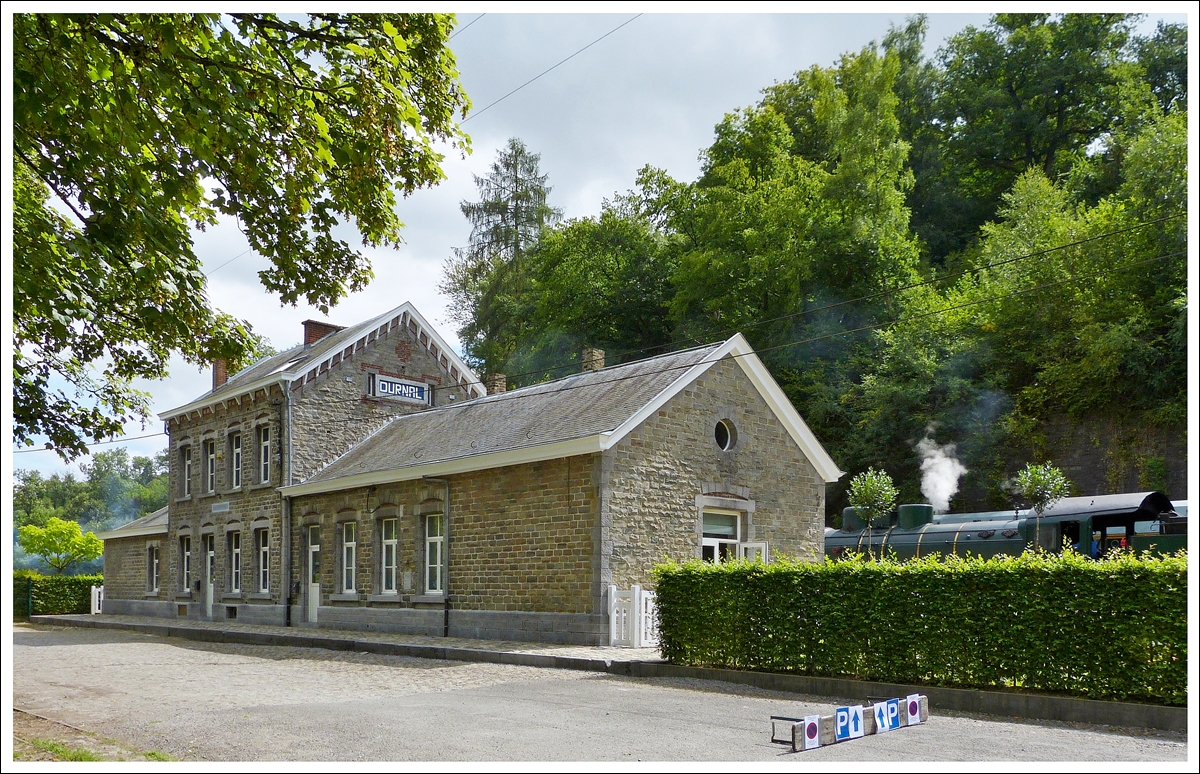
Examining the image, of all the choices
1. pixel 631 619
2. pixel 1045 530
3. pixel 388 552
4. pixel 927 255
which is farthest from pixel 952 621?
pixel 927 255

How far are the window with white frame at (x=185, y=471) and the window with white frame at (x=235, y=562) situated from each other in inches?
115

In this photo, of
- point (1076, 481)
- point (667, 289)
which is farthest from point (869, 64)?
point (1076, 481)

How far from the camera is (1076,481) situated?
31.6 metres

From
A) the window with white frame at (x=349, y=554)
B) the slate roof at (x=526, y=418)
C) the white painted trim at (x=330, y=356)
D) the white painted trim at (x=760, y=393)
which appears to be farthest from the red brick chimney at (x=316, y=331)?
the white painted trim at (x=760, y=393)

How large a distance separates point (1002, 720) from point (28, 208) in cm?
975

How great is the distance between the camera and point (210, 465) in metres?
28.7

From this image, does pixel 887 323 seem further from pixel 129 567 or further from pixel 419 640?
pixel 129 567

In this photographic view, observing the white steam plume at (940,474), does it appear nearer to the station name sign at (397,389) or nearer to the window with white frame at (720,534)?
the window with white frame at (720,534)

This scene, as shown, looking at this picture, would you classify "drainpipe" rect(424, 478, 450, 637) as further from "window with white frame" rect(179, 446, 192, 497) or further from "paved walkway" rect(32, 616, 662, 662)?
"window with white frame" rect(179, 446, 192, 497)

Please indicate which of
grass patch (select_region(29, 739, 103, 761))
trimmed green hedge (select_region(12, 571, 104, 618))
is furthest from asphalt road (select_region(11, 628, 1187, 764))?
trimmed green hedge (select_region(12, 571, 104, 618))

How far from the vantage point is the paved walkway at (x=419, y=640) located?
48.9 feet

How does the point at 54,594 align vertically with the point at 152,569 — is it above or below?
below

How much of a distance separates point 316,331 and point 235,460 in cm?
467

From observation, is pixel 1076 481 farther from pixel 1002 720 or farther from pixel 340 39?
pixel 340 39
